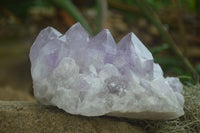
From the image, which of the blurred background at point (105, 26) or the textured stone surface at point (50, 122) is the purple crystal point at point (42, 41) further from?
the blurred background at point (105, 26)

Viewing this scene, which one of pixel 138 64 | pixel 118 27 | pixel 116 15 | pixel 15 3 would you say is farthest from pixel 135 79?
pixel 116 15

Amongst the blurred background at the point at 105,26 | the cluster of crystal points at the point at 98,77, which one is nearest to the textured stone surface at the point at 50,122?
the cluster of crystal points at the point at 98,77

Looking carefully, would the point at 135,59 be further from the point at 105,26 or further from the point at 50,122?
the point at 105,26

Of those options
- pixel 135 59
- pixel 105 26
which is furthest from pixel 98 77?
pixel 105 26

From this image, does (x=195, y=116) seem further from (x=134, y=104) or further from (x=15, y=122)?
(x=15, y=122)

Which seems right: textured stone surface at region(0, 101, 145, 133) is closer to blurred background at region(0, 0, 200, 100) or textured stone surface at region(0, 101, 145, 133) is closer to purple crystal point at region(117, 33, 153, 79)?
purple crystal point at region(117, 33, 153, 79)

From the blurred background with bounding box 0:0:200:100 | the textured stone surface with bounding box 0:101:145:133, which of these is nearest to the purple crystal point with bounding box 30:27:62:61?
the textured stone surface with bounding box 0:101:145:133
